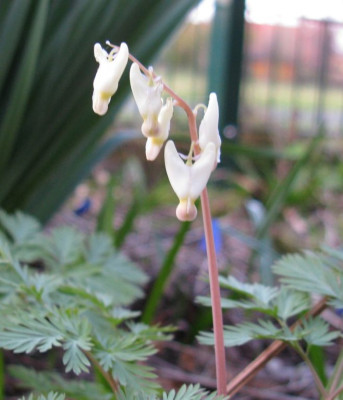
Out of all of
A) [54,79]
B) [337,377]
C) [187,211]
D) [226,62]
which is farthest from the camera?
[226,62]

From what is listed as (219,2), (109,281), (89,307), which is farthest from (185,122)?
(89,307)

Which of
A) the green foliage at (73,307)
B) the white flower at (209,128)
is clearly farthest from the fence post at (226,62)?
the white flower at (209,128)

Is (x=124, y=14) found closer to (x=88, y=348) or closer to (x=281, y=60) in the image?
(x=88, y=348)

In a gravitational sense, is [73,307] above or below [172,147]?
below

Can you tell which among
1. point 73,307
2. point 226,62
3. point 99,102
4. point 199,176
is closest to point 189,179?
point 199,176

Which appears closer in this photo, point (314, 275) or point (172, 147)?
point (172, 147)

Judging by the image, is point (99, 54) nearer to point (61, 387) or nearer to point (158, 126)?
point (158, 126)

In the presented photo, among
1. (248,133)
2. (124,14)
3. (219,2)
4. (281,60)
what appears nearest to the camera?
(124,14)
